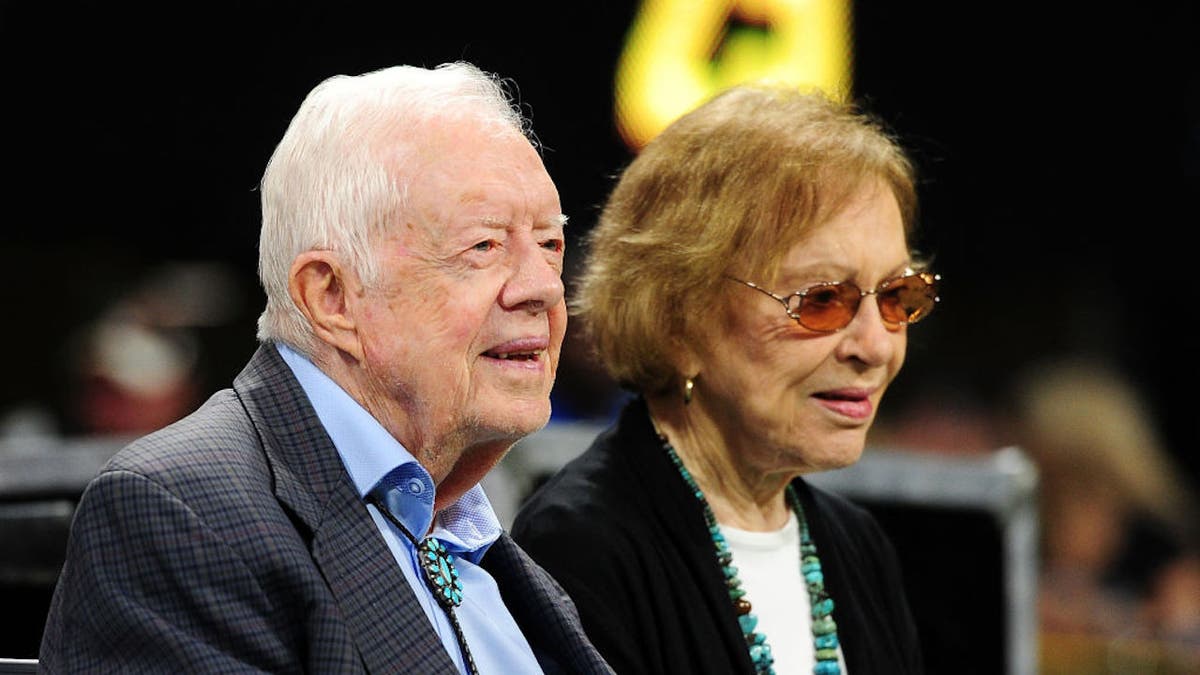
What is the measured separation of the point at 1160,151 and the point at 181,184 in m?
4.39

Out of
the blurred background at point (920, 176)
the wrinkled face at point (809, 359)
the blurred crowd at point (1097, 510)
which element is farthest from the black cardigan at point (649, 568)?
the blurred background at point (920, 176)

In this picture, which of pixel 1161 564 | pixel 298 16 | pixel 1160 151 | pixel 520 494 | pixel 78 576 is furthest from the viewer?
pixel 1160 151

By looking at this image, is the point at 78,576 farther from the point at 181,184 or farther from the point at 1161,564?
the point at 181,184

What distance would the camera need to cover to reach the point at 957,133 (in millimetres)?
7191

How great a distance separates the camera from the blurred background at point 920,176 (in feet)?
21.3

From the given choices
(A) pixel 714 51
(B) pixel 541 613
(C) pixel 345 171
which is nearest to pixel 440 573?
(B) pixel 541 613

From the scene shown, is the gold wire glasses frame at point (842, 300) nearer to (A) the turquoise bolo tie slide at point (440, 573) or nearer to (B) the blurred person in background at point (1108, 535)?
(A) the turquoise bolo tie slide at point (440, 573)

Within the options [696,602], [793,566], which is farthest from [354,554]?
[793,566]

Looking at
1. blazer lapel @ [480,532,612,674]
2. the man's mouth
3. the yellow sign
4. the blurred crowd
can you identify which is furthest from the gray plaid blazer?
the yellow sign

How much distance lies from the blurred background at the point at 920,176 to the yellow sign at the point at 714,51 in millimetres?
18

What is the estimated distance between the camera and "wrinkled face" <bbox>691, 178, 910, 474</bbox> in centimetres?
269

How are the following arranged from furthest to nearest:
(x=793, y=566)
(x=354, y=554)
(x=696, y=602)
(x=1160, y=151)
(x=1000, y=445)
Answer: (x=1160, y=151) < (x=1000, y=445) < (x=793, y=566) < (x=696, y=602) < (x=354, y=554)

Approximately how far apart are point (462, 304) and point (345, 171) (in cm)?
20

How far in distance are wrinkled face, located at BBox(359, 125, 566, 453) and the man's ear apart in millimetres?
18
